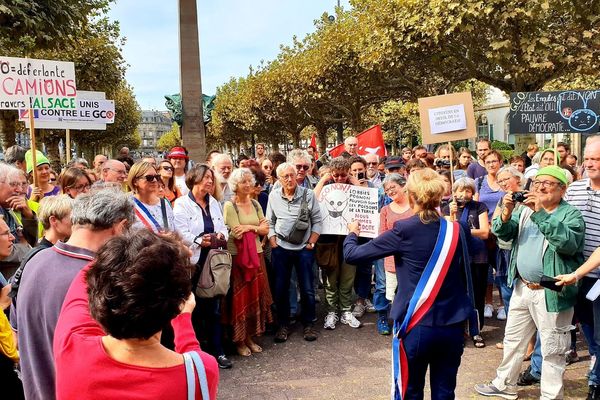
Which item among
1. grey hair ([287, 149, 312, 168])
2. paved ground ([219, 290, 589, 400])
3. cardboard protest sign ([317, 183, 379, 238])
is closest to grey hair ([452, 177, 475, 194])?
cardboard protest sign ([317, 183, 379, 238])

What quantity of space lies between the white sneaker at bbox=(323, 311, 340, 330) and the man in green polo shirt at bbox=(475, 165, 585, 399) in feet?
6.71

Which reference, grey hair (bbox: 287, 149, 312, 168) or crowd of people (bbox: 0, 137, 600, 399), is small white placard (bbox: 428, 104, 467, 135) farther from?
grey hair (bbox: 287, 149, 312, 168)

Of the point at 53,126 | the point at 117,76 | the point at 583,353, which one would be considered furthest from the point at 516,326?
the point at 117,76

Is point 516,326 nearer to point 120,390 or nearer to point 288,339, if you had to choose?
point 288,339

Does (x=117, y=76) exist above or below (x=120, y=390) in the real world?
above

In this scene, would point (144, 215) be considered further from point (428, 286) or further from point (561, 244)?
point (561, 244)

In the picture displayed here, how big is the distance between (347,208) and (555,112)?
341cm

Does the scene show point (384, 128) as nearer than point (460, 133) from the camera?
No

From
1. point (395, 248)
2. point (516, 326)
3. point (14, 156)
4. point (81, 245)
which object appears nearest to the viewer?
point (81, 245)

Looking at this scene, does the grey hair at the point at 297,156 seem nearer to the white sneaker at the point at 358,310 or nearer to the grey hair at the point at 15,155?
the white sneaker at the point at 358,310

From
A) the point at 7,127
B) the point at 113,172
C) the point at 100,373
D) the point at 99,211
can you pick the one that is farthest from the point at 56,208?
the point at 7,127

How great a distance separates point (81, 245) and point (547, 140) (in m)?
37.2

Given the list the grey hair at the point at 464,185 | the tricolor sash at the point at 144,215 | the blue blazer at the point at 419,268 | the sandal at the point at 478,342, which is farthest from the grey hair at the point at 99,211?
the sandal at the point at 478,342

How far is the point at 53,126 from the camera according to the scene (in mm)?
8445
